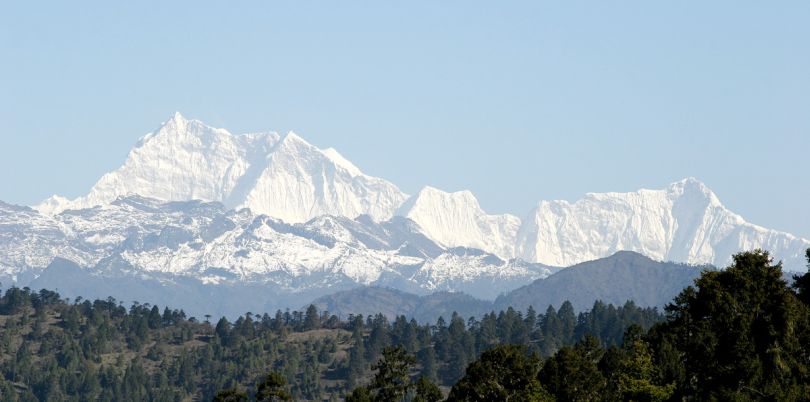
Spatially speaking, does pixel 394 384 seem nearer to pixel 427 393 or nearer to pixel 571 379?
pixel 427 393

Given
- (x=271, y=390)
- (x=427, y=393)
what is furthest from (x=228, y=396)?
(x=427, y=393)

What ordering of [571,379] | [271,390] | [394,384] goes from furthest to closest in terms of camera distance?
[394,384] → [571,379] → [271,390]

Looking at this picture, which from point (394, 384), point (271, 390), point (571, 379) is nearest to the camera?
point (271, 390)

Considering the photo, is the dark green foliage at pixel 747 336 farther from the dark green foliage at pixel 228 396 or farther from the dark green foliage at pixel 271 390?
the dark green foliage at pixel 228 396

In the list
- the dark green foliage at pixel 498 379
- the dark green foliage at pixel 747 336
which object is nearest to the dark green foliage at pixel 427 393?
the dark green foliage at pixel 498 379

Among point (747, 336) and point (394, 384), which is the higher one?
point (747, 336)

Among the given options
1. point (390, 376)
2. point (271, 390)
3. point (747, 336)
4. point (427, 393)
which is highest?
point (747, 336)

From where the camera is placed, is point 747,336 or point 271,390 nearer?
point 747,336

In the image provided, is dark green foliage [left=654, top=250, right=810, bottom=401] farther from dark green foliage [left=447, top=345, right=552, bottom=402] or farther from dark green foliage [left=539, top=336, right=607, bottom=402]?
dark green foliage [left=539, top=336, right=607, bottom=402]

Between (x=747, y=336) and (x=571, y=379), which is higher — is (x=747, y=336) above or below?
above

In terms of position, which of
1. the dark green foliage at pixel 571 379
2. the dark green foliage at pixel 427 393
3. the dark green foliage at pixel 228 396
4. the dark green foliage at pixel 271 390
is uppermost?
the dark green foliage at pixel 571 379

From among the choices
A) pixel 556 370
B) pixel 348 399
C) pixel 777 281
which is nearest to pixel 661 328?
pixel 556 370

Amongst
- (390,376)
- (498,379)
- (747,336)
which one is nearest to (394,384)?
(390,376)

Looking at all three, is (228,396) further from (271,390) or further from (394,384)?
(394,384)
